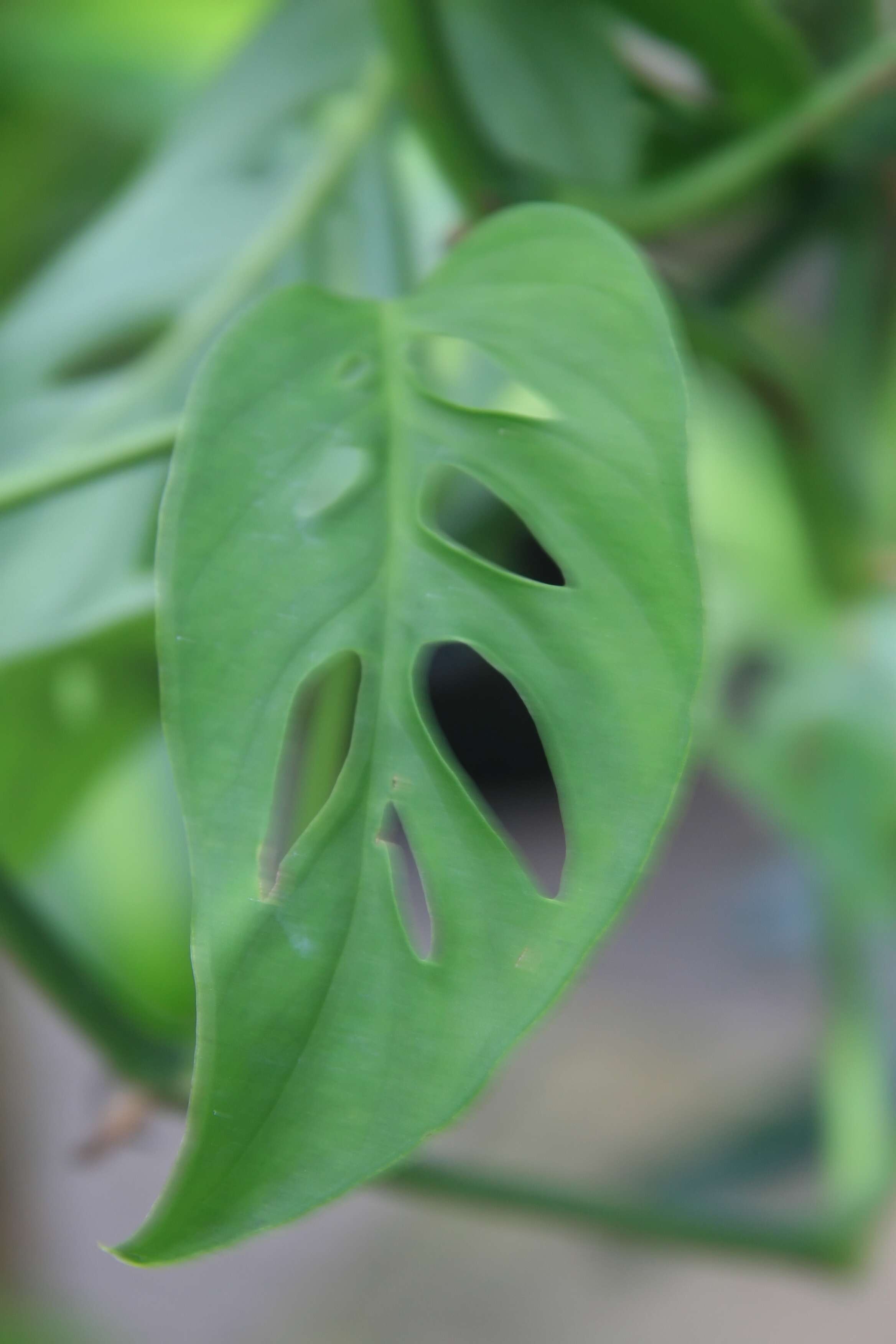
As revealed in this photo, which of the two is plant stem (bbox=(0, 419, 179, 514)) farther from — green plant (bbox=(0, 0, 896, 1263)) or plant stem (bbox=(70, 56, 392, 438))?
plant stem (bbox=(70, 56, 392, 438))

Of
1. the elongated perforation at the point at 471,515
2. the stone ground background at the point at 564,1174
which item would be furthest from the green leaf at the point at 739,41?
the stone ground background at the point at 564,1174

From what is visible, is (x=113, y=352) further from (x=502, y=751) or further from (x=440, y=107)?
(x=502, y=751)

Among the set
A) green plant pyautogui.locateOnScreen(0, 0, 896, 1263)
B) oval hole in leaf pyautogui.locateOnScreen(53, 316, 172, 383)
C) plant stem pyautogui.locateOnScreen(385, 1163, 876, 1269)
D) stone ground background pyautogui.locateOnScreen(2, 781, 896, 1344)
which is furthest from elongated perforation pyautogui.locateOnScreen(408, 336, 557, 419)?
stone ground background pyautogui.locateOnScreen(2, 781, 896, 1344)

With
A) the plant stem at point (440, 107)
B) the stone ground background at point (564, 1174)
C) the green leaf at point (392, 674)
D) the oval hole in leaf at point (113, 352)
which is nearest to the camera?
the green leaf at point (392, 674)

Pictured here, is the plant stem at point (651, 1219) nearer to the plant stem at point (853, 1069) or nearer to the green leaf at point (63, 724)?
the plant stem at point (853, 1069)

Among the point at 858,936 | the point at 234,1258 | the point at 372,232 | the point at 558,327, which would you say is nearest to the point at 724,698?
the point at 858,936
